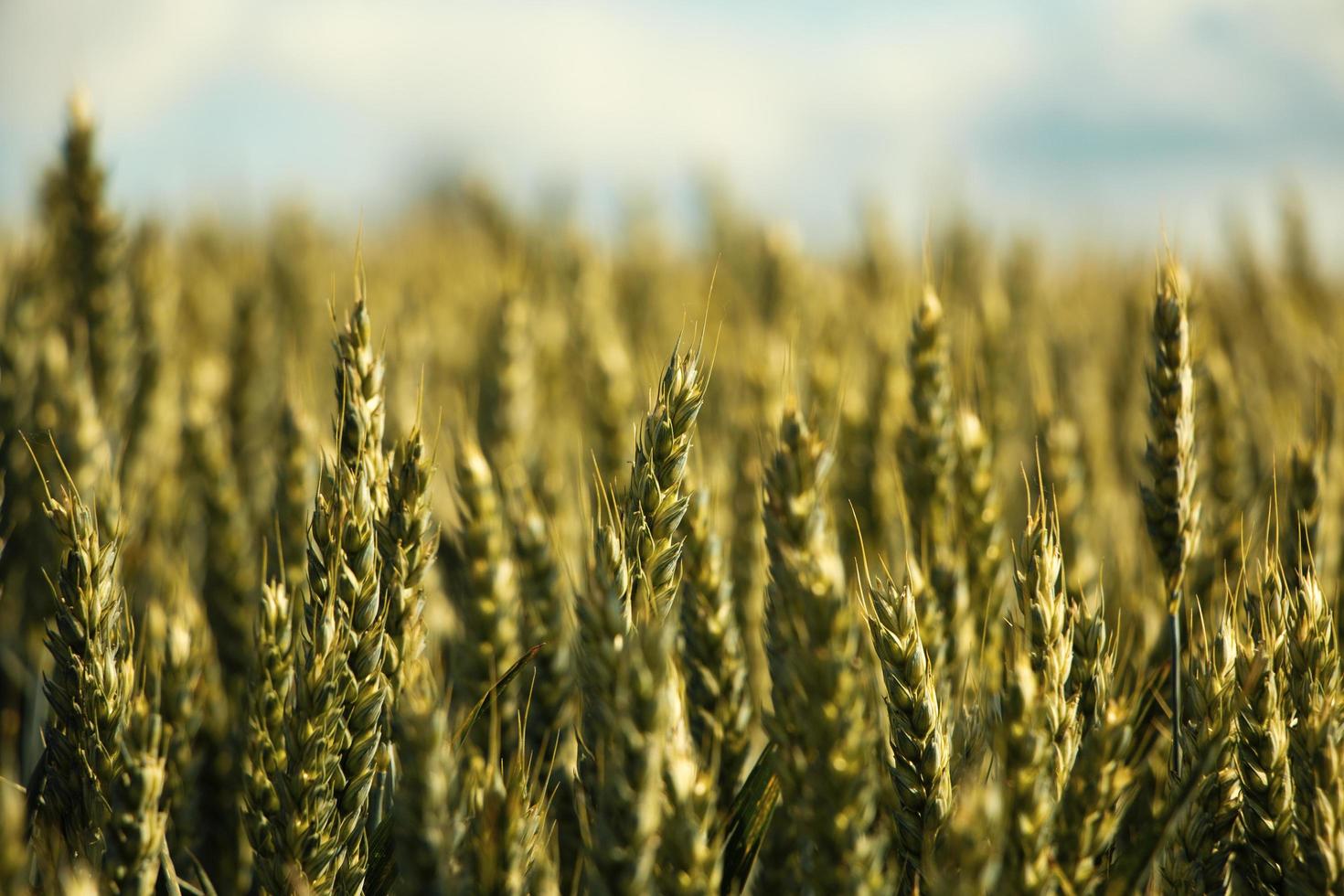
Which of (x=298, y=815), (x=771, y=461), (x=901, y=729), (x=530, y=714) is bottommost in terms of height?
(x=530, y=714)

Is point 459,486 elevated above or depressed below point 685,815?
above

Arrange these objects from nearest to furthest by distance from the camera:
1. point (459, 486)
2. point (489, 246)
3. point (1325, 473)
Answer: point (459, 486), point (1325, 473), point (489, 246)

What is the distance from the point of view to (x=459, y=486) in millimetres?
2014

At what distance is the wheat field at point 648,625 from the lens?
1.32 metres

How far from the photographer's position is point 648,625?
1.31 meters

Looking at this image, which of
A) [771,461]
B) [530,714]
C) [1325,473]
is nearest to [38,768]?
[530,714]

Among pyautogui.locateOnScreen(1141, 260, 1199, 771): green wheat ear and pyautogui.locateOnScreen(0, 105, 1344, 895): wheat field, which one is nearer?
pyautogui.locateOnScreen(0, 105, 1344, 895): wheat field

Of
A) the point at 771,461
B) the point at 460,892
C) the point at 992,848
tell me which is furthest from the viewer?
the point at 771,461

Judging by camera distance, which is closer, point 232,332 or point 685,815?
point 685,815

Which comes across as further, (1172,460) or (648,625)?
(1172,460)

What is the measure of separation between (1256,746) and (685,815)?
1.05 metres

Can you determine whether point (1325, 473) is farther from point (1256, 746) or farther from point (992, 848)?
point (992, 848)

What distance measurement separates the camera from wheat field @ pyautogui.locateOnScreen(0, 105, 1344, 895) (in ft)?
4.34

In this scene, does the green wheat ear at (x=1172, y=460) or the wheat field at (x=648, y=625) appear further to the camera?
the green wheat ear at (x=1172, y=460)
